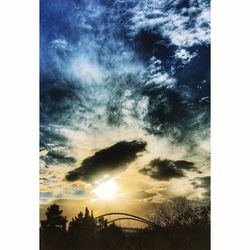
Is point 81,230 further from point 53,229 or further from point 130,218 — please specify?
point 130,218

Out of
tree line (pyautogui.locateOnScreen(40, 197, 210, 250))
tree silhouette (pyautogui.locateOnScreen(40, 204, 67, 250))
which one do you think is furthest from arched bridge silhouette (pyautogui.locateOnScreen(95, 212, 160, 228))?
tree silhouette (pyautogui.locateOnScreen(40, 204, 67, 250))

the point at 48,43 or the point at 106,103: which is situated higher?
the point at 48,43

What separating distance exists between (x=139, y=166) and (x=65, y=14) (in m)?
1.33

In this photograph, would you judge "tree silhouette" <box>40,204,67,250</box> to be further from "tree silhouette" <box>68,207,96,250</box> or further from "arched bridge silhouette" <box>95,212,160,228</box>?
"arched bridge silhouette" <box>95,212,160,228</box>

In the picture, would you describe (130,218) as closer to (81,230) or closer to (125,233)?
(125,233)

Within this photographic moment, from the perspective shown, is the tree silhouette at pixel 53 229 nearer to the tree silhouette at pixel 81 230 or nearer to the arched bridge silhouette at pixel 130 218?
the tree silhouette at pixel 81 230

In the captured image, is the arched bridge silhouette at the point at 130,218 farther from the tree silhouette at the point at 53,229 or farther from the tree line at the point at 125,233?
the tree silhouette at the point at 53,229

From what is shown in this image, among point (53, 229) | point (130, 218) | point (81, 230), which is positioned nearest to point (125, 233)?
point (130, 218)

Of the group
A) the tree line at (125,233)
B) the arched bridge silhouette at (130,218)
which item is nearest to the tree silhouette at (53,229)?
the tree line at (125,233)

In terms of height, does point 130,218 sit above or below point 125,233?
above

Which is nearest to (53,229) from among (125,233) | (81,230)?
(81,230)
